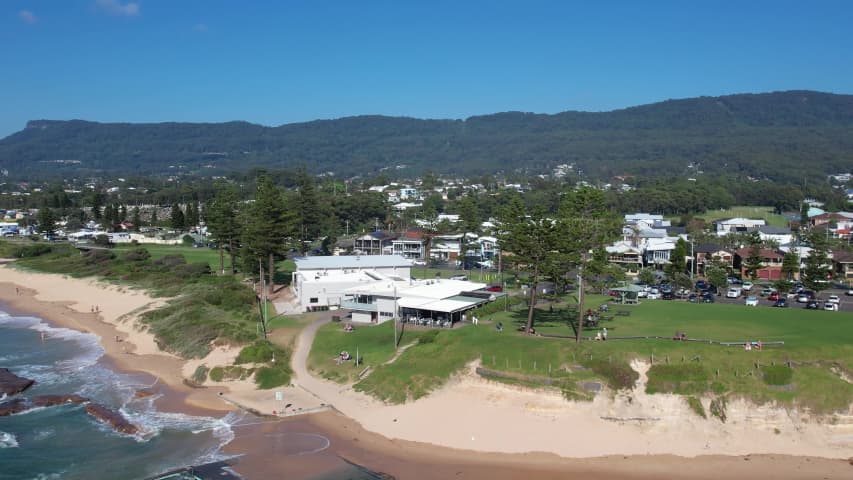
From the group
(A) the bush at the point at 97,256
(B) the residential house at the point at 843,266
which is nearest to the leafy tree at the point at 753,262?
(B) the residential house at the point at 843,266

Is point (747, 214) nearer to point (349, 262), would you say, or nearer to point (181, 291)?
point (349, 262)

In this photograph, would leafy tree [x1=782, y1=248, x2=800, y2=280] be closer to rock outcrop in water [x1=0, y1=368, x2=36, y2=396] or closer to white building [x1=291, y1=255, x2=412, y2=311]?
white building [x1=291, y1=255, x2=412, y2=311]

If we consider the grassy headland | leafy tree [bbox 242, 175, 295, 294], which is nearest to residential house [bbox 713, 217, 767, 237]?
leafy tree [bbox 242, 175, 295, 294]

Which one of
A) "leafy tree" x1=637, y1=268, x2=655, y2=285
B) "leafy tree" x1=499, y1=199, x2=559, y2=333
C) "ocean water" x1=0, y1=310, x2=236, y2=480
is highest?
"leafy tree" x1=499, y1=199, x2=559, y2=333

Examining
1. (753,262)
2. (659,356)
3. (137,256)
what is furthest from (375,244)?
(659,356)

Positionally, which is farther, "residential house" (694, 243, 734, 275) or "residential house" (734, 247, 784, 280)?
"residential house" (694, 243, 734, 275)

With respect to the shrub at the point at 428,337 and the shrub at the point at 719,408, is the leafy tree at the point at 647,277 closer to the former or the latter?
the shrub at the point at 428,337
